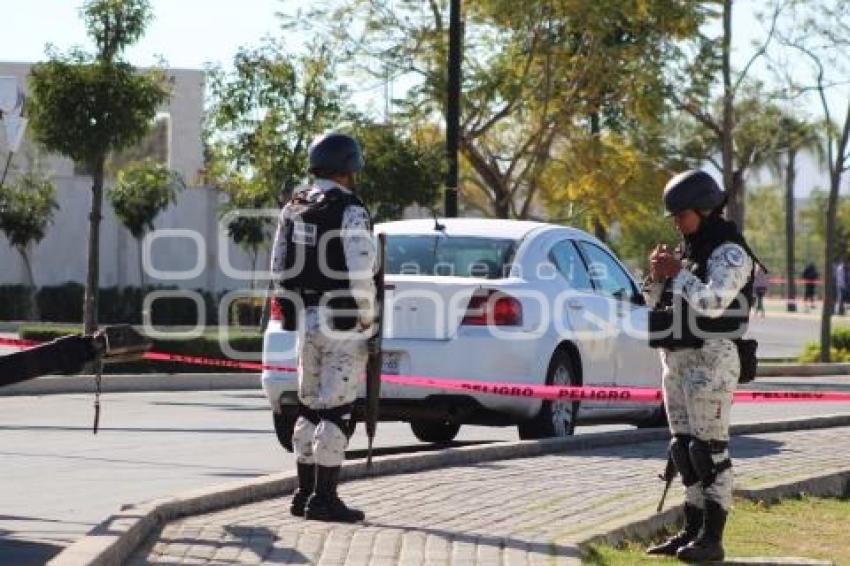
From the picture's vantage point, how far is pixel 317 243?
966cm

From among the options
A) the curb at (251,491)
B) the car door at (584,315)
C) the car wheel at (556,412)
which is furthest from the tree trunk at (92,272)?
the curb at (251,491)

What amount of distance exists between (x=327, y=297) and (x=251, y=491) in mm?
1077

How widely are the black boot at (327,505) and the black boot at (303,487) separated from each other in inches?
6.8

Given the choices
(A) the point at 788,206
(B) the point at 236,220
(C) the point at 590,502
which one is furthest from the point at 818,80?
(A) the point at 788,206

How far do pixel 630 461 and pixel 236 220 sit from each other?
89.0 feet

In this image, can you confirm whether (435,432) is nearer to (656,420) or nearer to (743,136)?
(656,420)

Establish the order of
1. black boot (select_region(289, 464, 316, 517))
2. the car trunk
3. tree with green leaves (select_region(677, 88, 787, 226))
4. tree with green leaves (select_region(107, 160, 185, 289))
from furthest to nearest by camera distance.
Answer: tree with green leaves (select_region(107, 160, 185, 289)), tree with green leaves (select_region(677, 88, 787, 226)), the car trunk, black boot (select_region(289, 464, 316, 517))

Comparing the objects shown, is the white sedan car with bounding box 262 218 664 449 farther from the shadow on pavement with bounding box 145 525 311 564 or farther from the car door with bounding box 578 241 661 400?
the shadow on pavement with bounding box 145 525 311 564

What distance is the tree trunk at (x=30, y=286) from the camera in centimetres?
4059

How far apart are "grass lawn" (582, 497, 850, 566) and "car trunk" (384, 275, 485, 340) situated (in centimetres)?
264

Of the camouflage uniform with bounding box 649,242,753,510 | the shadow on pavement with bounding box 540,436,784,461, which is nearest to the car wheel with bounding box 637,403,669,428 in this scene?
the shadow on pavement with bounding box 540,436,784,461

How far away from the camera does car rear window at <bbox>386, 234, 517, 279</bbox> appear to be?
13.8m

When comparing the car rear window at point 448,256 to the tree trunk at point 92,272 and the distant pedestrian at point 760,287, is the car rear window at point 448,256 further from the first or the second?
the tree trunk at point 92,272

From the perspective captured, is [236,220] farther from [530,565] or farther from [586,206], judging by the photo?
[530,565]
